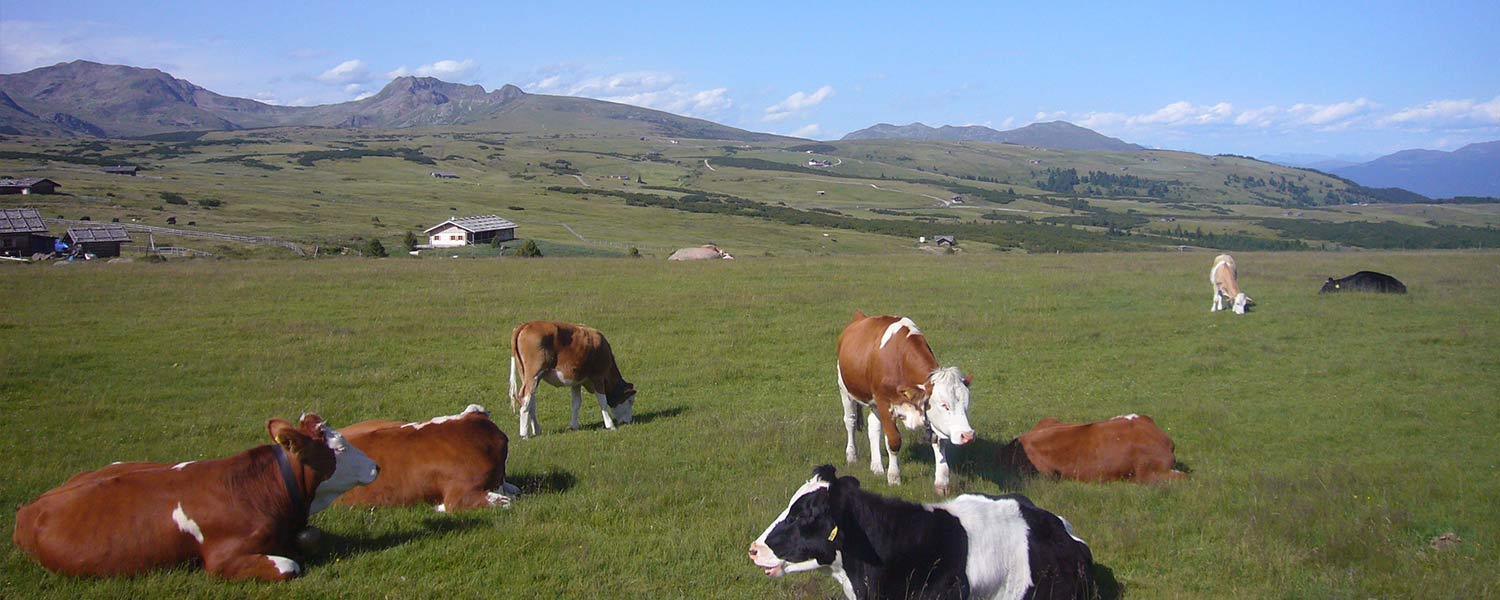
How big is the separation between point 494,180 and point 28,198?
275 feet

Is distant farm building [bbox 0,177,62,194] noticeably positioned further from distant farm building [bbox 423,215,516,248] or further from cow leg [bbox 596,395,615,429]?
cow leg [bbox 596,395,615,429]

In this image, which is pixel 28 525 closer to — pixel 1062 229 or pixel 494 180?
pixel 1062 229

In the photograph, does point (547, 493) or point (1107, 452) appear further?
point (1107, 452)

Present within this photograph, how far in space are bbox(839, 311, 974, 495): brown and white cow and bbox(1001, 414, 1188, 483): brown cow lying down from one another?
1469mm

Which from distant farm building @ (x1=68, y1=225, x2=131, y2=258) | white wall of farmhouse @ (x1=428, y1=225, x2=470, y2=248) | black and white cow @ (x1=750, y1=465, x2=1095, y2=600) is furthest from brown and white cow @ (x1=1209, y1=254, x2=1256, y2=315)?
white wall of farmhouse @ (x1=428, y1=225, x2=470, y2=248)

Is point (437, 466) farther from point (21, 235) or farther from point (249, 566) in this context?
point (21, 235)

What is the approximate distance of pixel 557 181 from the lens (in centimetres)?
16525

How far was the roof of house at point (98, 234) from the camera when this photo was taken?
50656mm

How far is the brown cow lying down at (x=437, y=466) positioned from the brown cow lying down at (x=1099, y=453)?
6003mm

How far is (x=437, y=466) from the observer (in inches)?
358

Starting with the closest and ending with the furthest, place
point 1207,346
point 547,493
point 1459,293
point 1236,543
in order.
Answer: point 1236,543 < point 547,493 < point 1207,346 < point 1459,293

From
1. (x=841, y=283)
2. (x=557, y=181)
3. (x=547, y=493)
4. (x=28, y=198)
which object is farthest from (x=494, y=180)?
(x=547, y=493)

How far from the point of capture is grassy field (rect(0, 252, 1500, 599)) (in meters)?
7.40

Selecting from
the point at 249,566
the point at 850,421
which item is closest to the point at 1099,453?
the point at 850,421
